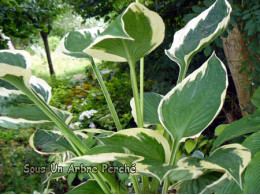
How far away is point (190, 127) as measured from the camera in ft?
1.28

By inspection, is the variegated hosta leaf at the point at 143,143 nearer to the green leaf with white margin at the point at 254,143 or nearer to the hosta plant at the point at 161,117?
the hosta plant at the point at 161,117

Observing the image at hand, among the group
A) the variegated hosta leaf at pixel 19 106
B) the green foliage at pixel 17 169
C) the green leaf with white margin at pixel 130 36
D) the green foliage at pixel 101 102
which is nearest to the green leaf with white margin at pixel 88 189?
the variegated hosta leaf at pixel 19 106

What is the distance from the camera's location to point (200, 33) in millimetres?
473

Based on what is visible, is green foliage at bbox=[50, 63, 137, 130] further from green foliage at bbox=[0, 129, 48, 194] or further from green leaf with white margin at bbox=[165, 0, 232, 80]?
green leaf with white margin at bbox=[165, 0, 232, 80]

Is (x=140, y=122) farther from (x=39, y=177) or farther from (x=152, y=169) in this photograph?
(x=39, y=177)

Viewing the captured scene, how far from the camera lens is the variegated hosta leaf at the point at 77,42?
543mm

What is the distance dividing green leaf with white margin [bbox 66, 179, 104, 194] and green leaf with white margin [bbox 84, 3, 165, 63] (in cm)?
25

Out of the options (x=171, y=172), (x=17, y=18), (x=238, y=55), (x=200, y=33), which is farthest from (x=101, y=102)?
(x=171, y=172)

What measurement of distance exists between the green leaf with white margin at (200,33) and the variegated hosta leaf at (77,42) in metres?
0.18

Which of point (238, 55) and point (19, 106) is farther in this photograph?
point (238, 55)

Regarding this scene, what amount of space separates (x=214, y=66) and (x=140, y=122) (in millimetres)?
196

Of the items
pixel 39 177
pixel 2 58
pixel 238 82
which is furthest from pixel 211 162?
pixel 39 177

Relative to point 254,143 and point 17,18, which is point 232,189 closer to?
point 254,143

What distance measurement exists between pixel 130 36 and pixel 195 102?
135 mm
